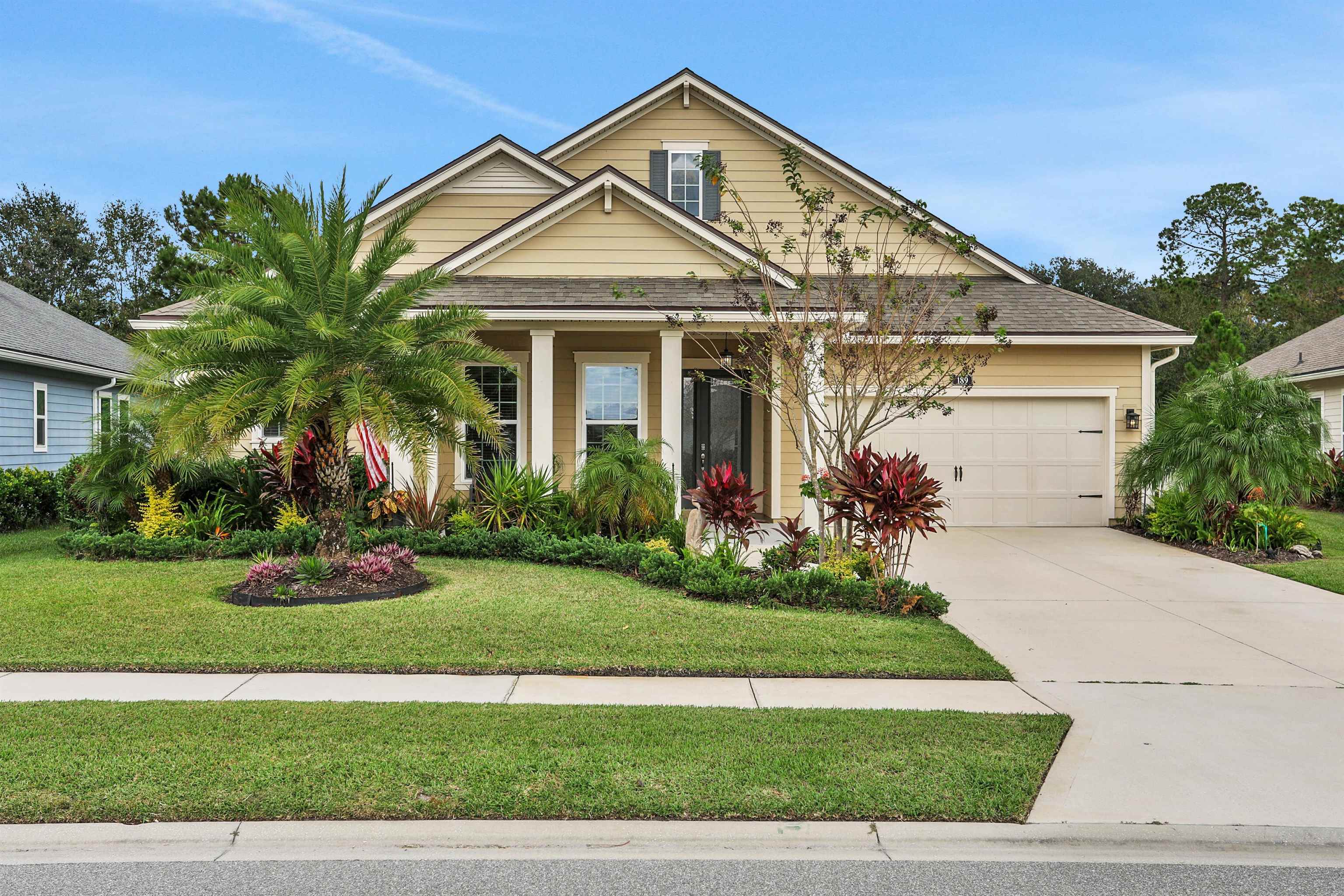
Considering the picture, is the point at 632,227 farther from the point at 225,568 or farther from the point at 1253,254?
the point at 1253,254

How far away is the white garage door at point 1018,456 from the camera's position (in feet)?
51.6

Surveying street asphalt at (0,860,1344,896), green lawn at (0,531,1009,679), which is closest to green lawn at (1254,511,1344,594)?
green lawn at (0,531,1009,679)

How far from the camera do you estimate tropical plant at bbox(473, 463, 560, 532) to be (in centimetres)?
1196

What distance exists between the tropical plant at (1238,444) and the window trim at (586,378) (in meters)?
7.93

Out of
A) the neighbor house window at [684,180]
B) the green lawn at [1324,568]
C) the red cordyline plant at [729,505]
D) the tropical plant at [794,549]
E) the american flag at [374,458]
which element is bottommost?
the green lawn at [1324,568]

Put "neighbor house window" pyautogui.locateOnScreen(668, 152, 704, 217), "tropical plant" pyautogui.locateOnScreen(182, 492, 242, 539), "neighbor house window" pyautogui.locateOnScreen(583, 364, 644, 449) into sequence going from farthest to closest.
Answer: "neighbor house window" pyautogui.locateOnScreen(668, 152, 704, 217), "neighbor house window" pyautogui.locateOnScreen(583, 364, 644, 449), "tropical plant" pyautogui.locateOnScreen(182, 492, 242, 539)

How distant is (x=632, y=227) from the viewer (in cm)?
1391

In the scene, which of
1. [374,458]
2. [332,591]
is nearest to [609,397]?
[374,458]

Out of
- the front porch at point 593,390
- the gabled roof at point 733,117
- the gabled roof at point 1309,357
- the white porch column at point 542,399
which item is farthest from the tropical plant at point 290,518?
the gabled roof at point 1309,357

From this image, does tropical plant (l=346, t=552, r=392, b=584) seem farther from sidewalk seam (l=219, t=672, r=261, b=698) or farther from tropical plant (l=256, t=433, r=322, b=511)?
sidewalk seam (l=219, t=672, r=261, b=698)

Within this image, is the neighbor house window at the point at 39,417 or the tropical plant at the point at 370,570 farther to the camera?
the neighbor house window at the point at 39,417

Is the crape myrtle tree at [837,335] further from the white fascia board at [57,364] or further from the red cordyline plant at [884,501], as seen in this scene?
the white fascia board at [57,364]

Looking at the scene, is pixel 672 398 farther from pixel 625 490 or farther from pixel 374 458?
pixel 374 458

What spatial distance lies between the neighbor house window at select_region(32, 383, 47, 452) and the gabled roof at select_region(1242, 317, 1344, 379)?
25582 millimetres
